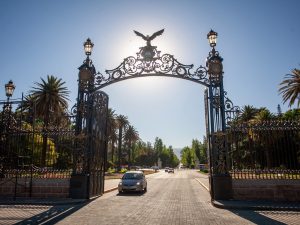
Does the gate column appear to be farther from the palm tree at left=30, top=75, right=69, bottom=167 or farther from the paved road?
the palm tree at left=30, top=75, right=69, bottom=167

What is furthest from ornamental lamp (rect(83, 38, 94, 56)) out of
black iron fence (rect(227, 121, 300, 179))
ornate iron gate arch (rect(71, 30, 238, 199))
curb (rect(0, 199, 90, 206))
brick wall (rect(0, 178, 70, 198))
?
black iron fence (rect(227, 121, 300, 179))

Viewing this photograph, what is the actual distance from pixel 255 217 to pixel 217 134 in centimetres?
466

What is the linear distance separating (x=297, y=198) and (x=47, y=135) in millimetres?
12359

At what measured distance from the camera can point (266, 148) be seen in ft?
39.7

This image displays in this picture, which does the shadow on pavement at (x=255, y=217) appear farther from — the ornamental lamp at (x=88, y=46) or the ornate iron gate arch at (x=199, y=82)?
the ornamental lamp at (x=88, y=46)

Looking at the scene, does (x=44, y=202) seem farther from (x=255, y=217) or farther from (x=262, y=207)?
(x=262, y=207)

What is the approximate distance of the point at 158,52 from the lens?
15.0 m

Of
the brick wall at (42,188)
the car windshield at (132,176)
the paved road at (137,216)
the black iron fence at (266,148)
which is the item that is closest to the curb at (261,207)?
the paved road at (137,216)

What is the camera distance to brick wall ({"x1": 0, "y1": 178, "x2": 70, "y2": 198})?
13750mm

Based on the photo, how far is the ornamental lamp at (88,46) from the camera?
15.5 m

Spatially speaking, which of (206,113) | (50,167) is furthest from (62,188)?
(206,113)

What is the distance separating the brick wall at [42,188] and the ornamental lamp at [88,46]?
23.2 feet

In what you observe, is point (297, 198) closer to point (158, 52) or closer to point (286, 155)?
point (286, 155)

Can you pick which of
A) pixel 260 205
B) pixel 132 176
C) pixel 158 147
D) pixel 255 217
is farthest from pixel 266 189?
pixel 158 147
